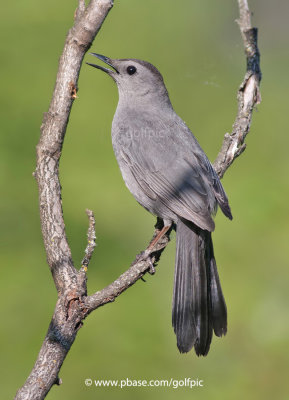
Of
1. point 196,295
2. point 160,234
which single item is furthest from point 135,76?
point 196,295

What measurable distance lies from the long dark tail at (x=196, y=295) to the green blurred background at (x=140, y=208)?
1.05 metres

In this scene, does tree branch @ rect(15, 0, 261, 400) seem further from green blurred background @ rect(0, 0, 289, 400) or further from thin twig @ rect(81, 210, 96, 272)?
green blurred background @ rect(0, 0, 289, 400)

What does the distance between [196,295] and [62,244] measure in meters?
0.83

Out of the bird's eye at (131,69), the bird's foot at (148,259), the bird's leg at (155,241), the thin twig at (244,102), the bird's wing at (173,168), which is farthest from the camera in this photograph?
the bird's eye at (131,69)

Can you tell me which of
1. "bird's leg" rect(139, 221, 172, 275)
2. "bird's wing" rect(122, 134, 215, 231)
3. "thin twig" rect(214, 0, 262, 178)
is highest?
"thin twig" rect(214, 0, 262, 178)

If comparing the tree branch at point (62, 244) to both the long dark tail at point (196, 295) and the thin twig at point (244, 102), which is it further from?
the thin twig at point (244, 102)

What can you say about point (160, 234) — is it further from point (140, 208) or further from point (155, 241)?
point (140, 208)

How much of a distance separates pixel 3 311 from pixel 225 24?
4.40 metres

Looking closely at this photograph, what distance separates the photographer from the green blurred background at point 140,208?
4773 millimetres

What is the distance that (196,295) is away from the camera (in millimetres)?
3801

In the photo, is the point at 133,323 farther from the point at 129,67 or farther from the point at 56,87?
the point at 56,87

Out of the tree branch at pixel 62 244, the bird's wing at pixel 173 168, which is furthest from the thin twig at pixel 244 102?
the tree branch at pixel 62 244

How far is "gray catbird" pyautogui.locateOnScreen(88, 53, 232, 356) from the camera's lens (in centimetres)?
377

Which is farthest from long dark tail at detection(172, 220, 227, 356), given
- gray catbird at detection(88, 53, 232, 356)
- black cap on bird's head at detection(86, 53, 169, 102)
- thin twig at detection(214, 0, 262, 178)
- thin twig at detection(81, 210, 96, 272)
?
black cap on bird's head at detection(86, 53, 169, 102)
